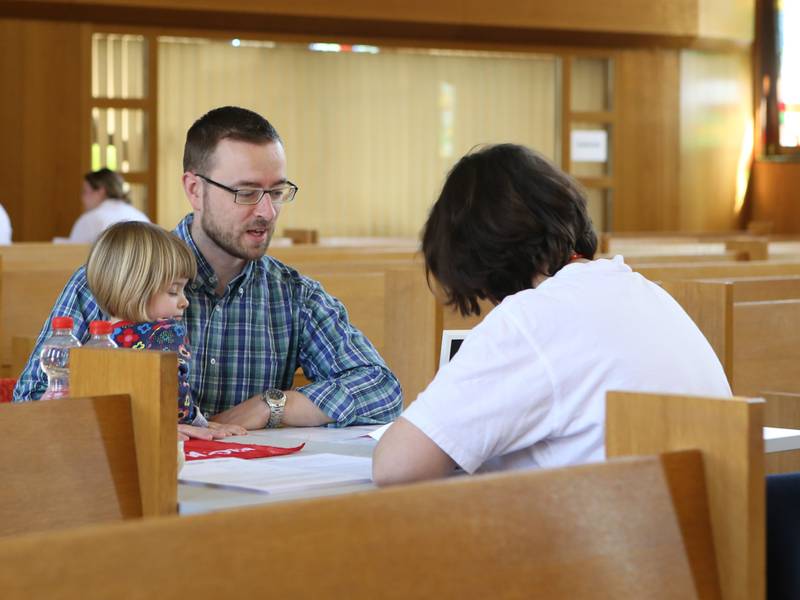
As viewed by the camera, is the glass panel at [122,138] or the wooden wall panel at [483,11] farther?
the glass panel at [122,138]

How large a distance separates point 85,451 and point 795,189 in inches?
496

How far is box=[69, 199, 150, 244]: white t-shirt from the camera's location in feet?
28.7

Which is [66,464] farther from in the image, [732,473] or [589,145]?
[589,145]

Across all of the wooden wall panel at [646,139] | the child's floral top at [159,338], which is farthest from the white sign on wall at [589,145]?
the child's floral top at [159,338]

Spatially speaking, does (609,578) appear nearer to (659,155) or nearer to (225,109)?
(225,109)

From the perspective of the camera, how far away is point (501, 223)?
2.00 metres

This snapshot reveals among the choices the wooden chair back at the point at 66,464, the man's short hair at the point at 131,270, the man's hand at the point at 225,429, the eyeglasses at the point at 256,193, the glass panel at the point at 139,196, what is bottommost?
A: the man's hand at the point at 225,429

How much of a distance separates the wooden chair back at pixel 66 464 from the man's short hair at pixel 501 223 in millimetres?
585

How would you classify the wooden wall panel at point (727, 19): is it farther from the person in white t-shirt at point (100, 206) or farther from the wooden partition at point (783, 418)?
the wooden partition at point (783, 418)

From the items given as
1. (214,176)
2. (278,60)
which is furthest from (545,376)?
(278,60)

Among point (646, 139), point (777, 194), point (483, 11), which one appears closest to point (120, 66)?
point (483, 11)

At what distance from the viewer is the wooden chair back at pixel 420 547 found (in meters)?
0.91

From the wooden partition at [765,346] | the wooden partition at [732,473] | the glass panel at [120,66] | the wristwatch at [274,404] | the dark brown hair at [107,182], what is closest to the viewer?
the wooden partition at [732,473]

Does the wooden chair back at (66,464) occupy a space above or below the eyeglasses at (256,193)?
below
